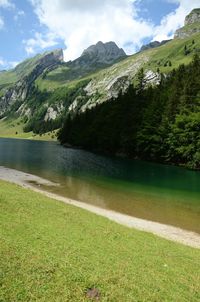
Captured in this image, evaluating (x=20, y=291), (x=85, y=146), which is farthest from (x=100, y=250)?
(x=85, y=146)

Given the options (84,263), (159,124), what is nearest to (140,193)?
(84,263)

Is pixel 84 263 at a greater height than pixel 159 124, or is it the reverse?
pixel 159 124

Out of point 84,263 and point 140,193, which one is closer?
point 84,263

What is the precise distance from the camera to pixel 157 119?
97812mm

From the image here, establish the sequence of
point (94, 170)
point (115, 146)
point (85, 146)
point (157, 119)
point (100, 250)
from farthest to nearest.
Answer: point (85, 146), point (115, 146), point (157, 119), point (94, 170), point (100, 250)

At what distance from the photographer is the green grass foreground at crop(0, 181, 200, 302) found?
1107cm

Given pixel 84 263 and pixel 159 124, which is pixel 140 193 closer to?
pixel 84 263

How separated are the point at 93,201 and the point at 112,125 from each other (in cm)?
8415

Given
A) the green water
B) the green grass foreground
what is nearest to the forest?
the green water

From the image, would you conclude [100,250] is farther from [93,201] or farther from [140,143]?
[140,143]

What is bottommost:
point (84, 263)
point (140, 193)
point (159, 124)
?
point (140, 193)

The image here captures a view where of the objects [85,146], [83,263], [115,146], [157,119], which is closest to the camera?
[83,263]

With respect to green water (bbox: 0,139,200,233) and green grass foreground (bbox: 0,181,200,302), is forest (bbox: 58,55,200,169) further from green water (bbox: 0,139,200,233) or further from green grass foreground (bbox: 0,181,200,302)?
green grass foreground (bbox: 0,181,200,302)

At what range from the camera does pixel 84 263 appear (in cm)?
1334
